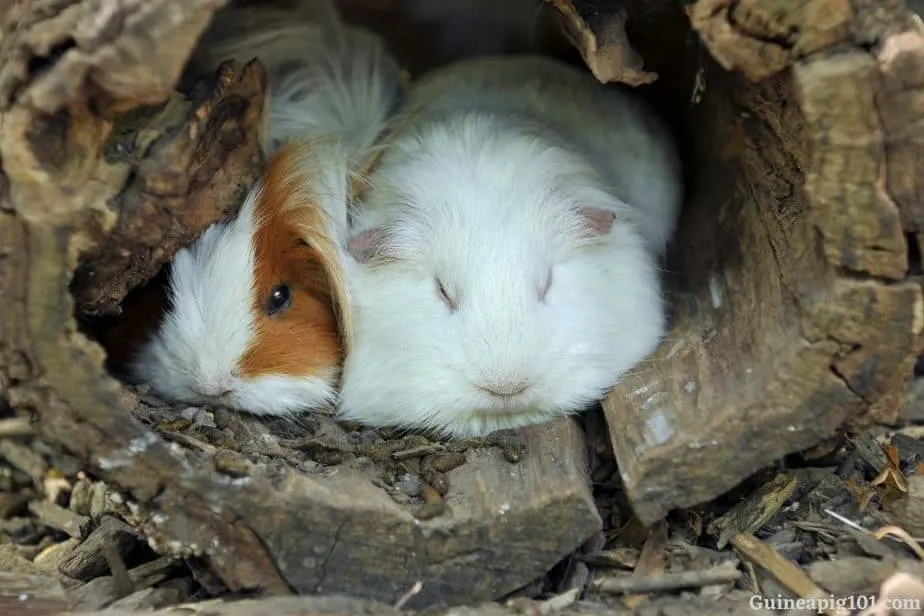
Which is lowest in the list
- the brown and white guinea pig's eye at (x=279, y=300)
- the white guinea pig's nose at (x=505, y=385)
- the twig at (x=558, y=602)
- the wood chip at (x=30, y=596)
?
the twig at (x=558, y=602)

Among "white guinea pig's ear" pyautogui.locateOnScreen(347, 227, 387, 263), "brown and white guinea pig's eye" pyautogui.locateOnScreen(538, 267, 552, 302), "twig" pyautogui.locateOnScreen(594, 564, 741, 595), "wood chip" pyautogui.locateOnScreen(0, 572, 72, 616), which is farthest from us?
"white guinea pig's ear" pyautogui.locateOnScreen(347, 227, 387, 263)

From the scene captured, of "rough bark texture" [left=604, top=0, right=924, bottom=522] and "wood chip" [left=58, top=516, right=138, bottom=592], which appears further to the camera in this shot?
"wood chip" [left=58, top=516, right=138, bottom=592]

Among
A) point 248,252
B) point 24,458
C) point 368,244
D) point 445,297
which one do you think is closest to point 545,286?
point 445,297

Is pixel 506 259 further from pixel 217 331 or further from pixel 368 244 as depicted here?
pixel 217 331

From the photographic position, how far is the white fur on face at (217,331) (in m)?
2.06

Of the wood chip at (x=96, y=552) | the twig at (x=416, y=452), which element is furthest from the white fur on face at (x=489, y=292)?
the wood chip at (x=96, y=552)

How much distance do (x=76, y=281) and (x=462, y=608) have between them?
3.15 ft

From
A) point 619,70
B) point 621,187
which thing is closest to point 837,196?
point 619,70

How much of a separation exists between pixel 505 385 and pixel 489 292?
0.22 meters

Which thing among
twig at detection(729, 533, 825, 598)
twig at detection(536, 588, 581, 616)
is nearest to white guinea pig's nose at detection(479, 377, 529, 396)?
twig at detection(536, 588, 581, 616)

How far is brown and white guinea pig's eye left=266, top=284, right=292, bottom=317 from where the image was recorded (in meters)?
2.20

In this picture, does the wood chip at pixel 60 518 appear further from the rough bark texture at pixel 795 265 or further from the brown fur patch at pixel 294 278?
the rough bark texture at pixel 795 265

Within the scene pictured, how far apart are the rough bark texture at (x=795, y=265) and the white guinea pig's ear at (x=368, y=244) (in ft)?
2.25

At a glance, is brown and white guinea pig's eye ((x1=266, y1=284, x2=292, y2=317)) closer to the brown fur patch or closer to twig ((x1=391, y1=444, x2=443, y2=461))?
the brown fur patch
